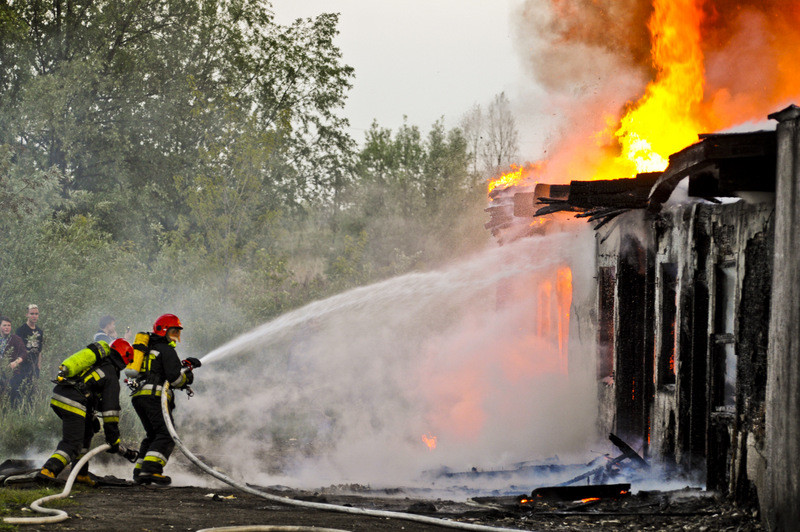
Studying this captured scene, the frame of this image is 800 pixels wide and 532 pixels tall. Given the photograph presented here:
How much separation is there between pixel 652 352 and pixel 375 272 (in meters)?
18.0

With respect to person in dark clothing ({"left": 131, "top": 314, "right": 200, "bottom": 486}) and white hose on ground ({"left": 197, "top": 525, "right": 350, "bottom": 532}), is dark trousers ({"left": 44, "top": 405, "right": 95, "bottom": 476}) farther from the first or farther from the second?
white hose on ground ({"left": 197, "top": 525, "right": 350, "bottom": 532})

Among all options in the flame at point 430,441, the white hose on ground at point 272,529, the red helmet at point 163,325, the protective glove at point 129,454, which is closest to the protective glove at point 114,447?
the protective glove at point 129,454

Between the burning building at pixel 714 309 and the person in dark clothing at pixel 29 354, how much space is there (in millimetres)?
7348

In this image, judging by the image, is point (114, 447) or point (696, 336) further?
point (114, 447)

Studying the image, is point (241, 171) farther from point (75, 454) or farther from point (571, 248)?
point (75, 454)

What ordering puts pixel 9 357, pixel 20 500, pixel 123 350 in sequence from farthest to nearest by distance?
pixel 9 357, pixel 123 350, pixel 20 500

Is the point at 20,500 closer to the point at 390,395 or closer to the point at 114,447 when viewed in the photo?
the point at 114,447

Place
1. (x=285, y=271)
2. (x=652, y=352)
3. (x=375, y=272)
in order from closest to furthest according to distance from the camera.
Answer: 1. (x=652, y=352)
2. (x=285, y=271)
3. (x=375, y=272)

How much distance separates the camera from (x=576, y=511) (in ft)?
24.0

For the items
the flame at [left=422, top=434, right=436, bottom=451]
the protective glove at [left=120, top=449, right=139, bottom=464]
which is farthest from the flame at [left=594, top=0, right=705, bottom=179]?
the protective glove at [left=120, top=449, right=139, bottom=464]

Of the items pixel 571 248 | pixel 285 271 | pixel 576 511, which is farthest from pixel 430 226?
pixel 576 511

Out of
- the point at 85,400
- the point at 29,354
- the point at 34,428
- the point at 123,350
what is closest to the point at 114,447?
the point at 85,400

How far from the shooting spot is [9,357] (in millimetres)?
11602

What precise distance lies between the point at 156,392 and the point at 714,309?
5.74 metres
